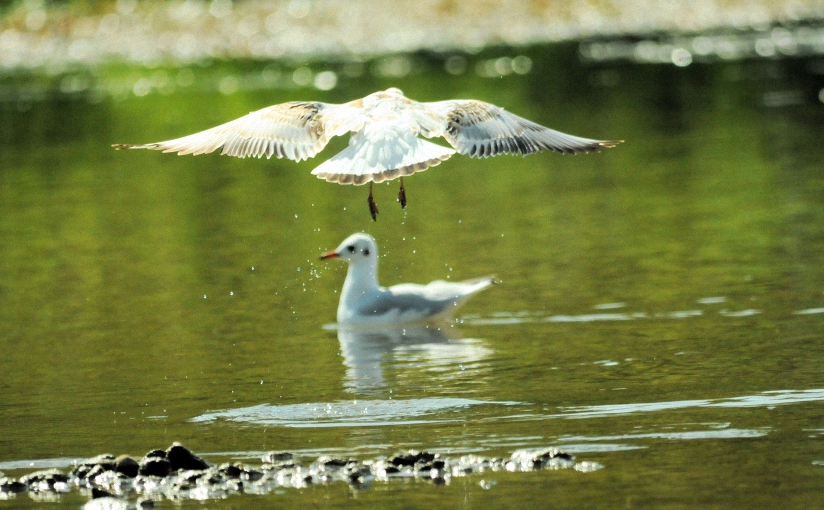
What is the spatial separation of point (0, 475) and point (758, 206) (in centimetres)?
1182

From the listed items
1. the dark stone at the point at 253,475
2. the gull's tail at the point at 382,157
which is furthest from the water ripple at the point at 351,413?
the gull's tail at the point at 382,157

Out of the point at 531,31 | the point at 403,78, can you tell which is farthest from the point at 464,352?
the point at 531,31

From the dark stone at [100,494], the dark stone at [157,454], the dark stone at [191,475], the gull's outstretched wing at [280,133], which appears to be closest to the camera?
the dark stone at [100,494]

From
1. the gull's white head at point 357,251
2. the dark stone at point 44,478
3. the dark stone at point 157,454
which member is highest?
the gull's white head at point 357,251

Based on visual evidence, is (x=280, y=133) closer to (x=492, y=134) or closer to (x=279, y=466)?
(x=492, y=134)

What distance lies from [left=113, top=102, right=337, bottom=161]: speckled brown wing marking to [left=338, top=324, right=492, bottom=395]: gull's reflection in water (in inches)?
69.5

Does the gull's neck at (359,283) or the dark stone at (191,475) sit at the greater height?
the gull's neck at (359,283)

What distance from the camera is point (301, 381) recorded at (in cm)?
1227

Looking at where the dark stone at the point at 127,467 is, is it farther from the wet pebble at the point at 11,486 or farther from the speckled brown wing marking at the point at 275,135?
the speckled brown wing marking at the point at 275,135

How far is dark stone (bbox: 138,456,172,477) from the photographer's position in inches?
370

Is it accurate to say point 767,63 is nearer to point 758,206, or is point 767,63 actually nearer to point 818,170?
point 818,170

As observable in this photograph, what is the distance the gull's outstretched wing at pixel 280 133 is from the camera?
11.3 metres

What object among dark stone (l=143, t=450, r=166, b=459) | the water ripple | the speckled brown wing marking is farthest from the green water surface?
the speckled brown wing marking

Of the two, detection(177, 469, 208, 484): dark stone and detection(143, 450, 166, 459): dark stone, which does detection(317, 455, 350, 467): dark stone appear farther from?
detection(143, 450, 166, 459): dark stone
